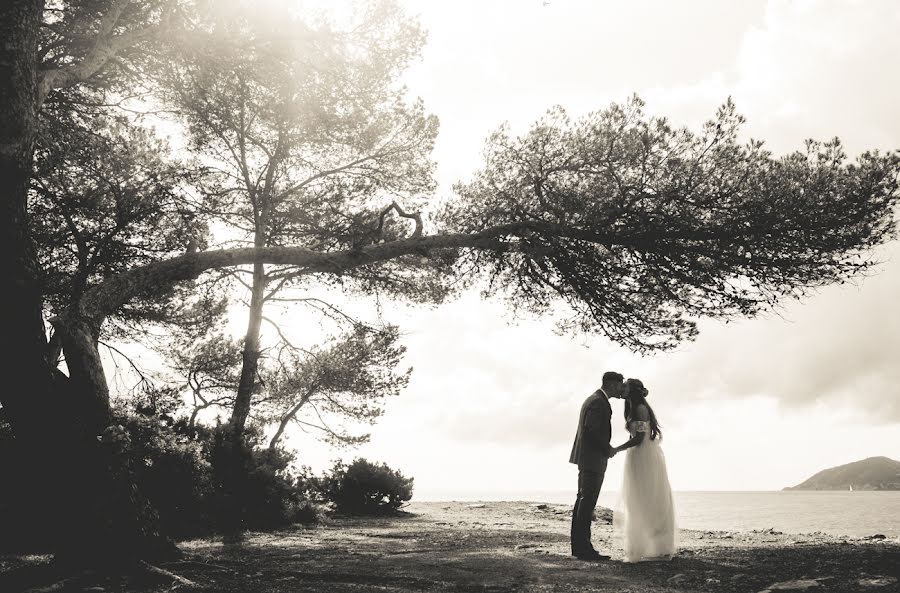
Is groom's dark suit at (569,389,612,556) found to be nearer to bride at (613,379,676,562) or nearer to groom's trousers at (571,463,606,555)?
groom's trousers at (571,463,606,555)

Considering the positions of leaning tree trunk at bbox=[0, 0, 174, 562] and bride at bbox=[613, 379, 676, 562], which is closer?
leaning tree trunk at bbox=[0, 0, 174, 562]

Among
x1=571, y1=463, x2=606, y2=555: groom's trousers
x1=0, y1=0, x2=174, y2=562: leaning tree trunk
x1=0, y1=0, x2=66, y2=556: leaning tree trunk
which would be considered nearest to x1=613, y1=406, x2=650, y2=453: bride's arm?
x1=571, y1=463, x2=606, y2=555: groom's trousers

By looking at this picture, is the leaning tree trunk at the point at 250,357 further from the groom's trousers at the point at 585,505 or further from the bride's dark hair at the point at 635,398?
the bride's dark hair at the point at 635,398

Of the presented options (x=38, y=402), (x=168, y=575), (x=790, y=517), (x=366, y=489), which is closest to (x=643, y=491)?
(x=168, y=575)

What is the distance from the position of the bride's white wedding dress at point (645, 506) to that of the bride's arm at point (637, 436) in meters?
0.04

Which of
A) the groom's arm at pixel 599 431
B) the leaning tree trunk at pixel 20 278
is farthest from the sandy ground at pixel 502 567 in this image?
the leaning tree trunk at pixel 20 278

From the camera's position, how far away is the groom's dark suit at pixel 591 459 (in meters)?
6.96

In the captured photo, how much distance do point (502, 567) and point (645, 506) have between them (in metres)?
1.73

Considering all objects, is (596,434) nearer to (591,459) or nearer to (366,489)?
(591,459)

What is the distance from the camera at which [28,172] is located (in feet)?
21.7

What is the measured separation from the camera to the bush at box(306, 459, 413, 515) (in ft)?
57.8

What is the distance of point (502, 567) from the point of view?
254 inches

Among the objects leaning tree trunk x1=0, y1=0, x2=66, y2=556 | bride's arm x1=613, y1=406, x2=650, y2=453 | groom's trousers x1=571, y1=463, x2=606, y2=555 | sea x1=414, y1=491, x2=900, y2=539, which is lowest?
sea x1=414, y1=491, x2=900, y2=539

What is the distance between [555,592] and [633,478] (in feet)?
8.03
